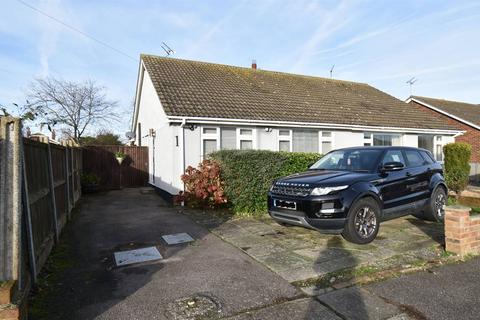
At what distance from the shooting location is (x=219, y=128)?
1138cm

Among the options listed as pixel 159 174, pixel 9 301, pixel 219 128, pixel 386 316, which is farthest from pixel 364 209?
pixel 159 174

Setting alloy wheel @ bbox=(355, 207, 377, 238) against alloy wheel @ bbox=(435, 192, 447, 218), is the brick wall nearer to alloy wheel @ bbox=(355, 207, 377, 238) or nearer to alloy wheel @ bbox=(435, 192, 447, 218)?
alloy wheel @ bbox=(355, 207, 377, 238)

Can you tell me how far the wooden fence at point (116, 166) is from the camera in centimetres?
1559

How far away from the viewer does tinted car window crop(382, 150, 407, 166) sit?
22.1ft

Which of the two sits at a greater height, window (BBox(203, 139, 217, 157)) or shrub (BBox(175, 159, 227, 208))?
window (BBox(203, 139, 217, 157))

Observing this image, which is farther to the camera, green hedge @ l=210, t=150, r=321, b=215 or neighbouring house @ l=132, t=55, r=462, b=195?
neighbouring house @ l=132, t=55, r=462, b=195

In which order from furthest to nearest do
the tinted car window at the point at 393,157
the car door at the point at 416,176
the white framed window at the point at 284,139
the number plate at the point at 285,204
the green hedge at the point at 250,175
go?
the white framed window at the point at 284,139, the green hedge at the point at 250,175, the car door at the point at 416,176, the tinted car window at the point at 393,157, the number plate at the point at 285,204

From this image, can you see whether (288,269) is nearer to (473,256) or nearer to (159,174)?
(473,256)

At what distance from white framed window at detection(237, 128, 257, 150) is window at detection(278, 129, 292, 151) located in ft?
3.75

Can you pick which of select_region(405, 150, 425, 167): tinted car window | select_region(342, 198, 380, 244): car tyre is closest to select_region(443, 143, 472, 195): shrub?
select_region(405, 150, 425, 167): tinted car window

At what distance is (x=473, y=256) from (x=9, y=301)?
615 cm

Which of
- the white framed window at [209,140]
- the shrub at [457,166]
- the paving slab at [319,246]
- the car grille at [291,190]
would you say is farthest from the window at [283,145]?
the car grille at [291,190]

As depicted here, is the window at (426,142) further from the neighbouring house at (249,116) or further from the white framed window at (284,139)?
the white framed window at (284,139)

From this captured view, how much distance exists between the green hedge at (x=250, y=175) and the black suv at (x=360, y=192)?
1741 mm
